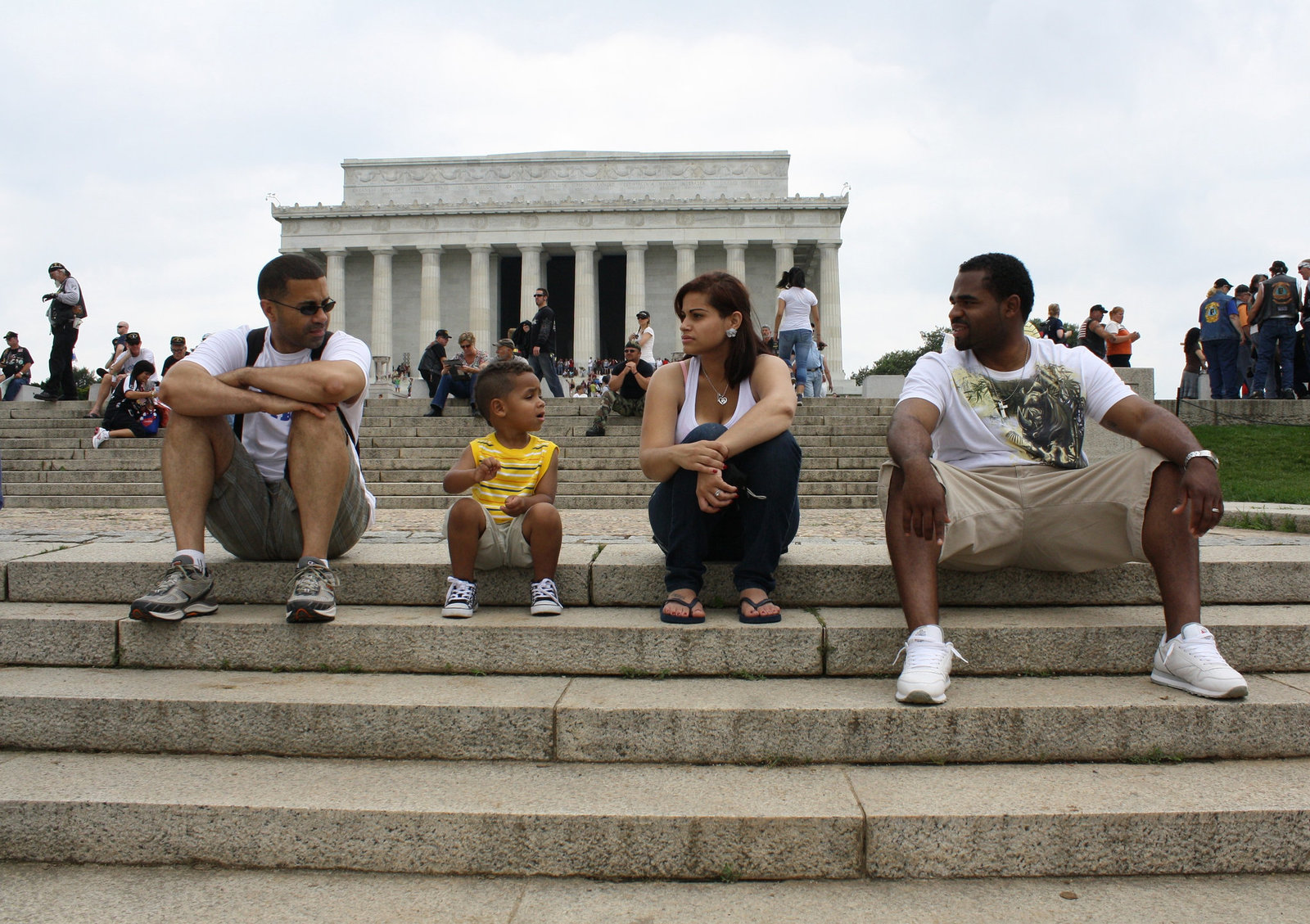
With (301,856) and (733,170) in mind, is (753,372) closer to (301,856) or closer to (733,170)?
(301,856)

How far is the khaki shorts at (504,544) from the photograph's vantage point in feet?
10.7

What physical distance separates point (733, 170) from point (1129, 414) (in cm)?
4377

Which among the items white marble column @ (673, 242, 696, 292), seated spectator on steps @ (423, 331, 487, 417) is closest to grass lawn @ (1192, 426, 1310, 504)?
seated spectator on steps @ (423, 331, 487, 417)

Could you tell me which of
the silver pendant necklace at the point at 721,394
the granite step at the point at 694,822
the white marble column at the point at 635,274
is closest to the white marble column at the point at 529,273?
the white marble column at the point at 635,274

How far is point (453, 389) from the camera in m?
13.1

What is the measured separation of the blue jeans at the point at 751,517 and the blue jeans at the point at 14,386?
20522 millimetres

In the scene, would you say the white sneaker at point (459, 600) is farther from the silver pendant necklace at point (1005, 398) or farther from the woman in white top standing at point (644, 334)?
the woman in white top standing at point (644, 334)

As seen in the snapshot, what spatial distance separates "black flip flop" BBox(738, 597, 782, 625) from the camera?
9.75 feet

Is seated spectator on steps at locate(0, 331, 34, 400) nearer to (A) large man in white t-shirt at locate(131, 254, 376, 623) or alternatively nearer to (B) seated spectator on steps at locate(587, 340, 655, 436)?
(B) seated spectator on steps at locate(587, 340, 655, 436)

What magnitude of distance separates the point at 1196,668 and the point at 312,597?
2.96 m

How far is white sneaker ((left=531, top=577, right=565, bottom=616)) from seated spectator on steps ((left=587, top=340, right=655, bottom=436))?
26.3ft

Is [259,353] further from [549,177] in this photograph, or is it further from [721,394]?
[549,177]

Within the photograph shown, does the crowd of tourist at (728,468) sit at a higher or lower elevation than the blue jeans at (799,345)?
lower

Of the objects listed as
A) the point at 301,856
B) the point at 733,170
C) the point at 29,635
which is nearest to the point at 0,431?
the point at 29,635
